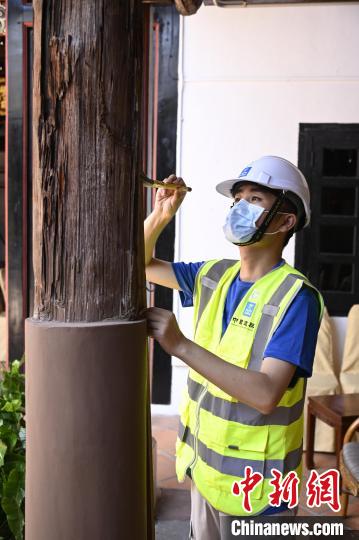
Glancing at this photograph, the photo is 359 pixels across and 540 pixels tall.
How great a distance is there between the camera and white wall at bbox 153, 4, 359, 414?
15.1 ft

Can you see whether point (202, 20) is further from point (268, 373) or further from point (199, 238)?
point (268, 373)

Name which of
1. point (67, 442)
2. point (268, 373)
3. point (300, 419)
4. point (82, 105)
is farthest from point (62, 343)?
point (300, 419)

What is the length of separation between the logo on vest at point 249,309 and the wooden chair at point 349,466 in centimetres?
169

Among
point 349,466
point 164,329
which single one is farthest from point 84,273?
point 349,466

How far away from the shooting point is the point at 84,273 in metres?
1.23

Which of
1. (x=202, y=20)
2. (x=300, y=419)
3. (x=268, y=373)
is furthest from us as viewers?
(x=202, y=20)

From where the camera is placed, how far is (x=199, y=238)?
487 centimetres

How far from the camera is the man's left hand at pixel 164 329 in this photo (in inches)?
53.2

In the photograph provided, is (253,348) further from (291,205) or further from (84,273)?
(84,273)

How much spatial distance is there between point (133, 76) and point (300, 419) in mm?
1162

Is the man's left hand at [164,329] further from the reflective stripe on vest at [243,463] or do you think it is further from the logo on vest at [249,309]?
the reflective stripe on vest at [243,463]

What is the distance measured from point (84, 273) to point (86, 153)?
0.25 m

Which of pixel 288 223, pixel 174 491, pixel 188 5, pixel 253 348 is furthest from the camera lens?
pixel 174 491

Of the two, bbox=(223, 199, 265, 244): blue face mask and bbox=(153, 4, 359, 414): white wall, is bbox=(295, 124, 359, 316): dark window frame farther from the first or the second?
bbox=(223, 199, 265, 244): blue face mask
